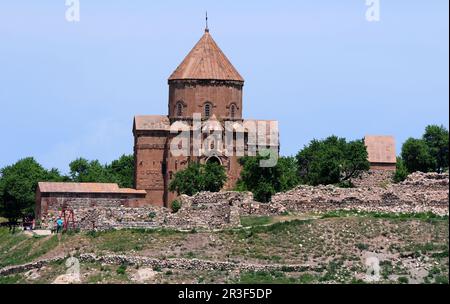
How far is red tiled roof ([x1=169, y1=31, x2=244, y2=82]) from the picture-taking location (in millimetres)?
106625

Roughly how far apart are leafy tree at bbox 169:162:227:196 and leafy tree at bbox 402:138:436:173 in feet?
48.3

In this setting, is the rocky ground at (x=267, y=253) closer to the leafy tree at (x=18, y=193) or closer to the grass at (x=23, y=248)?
the grass at (x=23, y=248)

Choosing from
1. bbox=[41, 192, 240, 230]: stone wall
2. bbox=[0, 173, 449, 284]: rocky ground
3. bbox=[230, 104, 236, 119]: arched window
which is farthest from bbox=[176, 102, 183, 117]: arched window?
bbox=[0, 173, 449, 284]: rocky ground

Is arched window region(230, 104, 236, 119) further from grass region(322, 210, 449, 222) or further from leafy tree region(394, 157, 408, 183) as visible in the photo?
grass region(322, 210, 449, 222)

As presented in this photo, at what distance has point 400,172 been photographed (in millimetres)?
106375

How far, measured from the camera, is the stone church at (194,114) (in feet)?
348

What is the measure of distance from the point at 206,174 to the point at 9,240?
51.9 feet

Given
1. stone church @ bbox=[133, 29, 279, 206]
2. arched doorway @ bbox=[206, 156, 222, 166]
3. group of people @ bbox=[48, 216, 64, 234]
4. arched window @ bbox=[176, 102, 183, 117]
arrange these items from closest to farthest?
group of people @ bbox=[48, 216, 64, 234], arched doorway @ bbox=[206, 156, 222, 166], stone church @ bbox=[133, 29, 279, 206], arched window @ bbox=[176, 102, 183, 117]

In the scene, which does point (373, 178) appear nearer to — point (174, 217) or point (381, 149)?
point (381, 149)

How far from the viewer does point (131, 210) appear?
79.6m

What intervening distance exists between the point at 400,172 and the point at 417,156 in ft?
7.45
